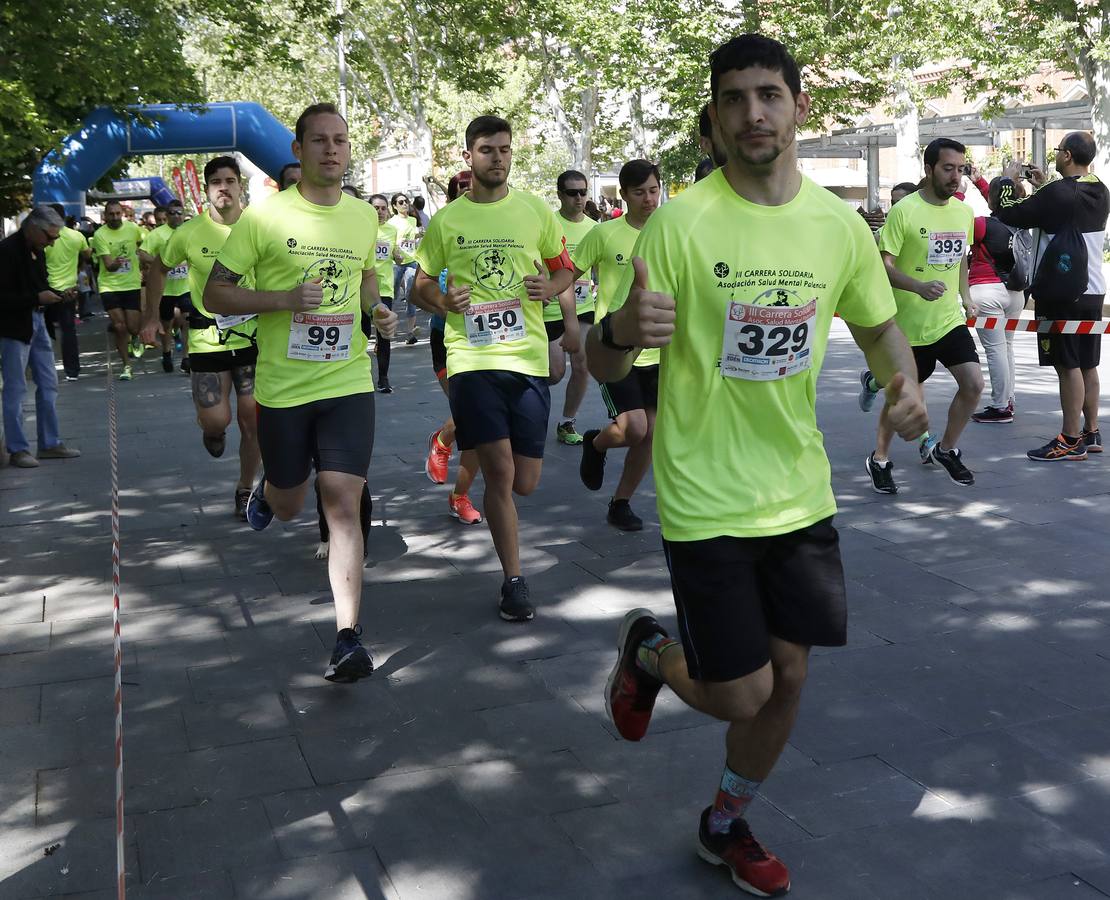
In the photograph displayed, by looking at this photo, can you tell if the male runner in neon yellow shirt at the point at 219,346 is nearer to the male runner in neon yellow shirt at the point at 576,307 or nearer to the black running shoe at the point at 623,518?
the black running shoe at the point at 623,518

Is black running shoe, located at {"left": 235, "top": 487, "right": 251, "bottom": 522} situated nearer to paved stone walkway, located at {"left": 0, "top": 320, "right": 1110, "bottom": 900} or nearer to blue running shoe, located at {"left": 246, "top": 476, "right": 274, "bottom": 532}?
paved stone walkway, located at {"left": 0, "top": 320, "right": 1110, "bottom": 900}

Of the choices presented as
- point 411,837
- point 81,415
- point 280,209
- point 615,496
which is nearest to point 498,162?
point 280,209

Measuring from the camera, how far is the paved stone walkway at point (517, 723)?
3580mm

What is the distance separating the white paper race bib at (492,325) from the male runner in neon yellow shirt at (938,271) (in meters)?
2.97

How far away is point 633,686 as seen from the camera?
3781 millimetres

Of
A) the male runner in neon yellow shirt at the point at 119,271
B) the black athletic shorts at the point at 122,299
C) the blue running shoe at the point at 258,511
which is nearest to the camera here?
the blue running shoe at the point at 258,511

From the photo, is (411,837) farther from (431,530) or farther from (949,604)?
(431,530)

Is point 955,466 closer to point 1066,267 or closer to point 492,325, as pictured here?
point 1066,267

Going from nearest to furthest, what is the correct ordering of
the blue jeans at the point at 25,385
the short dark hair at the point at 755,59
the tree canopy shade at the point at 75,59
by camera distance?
the short dark hair at the point at 755,59, the blue jeans at the point at 25,385, the tree canopy shade at the point at 75,59

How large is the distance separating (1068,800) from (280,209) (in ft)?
11.8

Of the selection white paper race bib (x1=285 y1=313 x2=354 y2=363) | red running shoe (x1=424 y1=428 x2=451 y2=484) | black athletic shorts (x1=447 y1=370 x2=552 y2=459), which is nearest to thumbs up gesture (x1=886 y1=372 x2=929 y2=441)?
white paper race bib (x1=285 y1=313 x2=354 y2=363)

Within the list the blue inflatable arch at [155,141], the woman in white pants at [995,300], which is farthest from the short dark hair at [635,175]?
the blue inflatable arch at [155,141]

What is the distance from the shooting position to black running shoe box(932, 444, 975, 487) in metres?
8.23

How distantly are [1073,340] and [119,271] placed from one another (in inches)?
482
